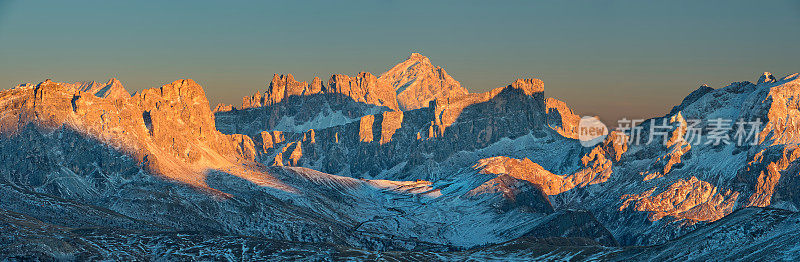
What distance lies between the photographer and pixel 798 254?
19788cm

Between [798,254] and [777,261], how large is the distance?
13.0 ft

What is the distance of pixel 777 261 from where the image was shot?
654 feet
